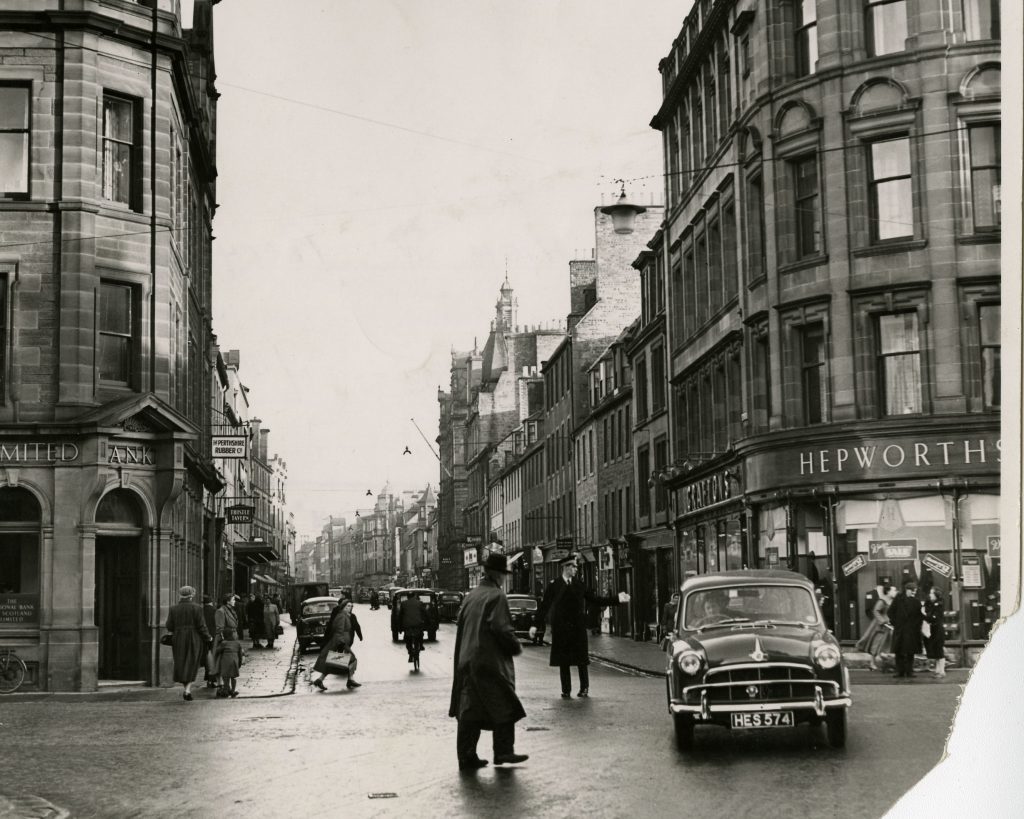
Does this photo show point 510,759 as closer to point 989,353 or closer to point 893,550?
point 989,353

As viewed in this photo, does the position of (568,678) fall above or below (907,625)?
below

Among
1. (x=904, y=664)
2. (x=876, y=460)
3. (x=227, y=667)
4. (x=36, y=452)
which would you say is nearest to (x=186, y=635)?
(x=227, y=667)

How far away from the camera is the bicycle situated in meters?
23.7

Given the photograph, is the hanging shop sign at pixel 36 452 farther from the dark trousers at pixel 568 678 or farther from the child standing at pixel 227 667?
the dark trousers at pixel 568 678

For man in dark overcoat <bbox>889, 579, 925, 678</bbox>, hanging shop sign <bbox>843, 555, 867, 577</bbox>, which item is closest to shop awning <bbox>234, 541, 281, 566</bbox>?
hanging shop sign <bbox>843, 555, 867, 577</bbox>

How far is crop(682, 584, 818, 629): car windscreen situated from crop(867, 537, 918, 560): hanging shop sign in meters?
7.49

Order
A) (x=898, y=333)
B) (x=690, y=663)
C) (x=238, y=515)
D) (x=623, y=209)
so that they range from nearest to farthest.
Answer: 1. (x=690, y=663)
2. (x=898, y=333)
3. (x=623, y=209)
4. (x=238, y=515)

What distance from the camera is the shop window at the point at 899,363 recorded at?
69.9 ft

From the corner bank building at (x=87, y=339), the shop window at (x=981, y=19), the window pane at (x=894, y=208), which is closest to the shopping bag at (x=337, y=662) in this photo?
the corner bank building at (x=87, y=339)

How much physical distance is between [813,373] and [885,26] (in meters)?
7.24

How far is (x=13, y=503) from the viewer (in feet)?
80.8

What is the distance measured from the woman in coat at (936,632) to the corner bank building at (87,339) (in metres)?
13.5

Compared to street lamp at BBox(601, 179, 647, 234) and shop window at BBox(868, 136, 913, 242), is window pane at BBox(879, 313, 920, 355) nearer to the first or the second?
shop window at BBox(868, 136, 913, 242)

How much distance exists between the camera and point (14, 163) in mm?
24734
